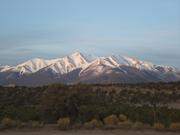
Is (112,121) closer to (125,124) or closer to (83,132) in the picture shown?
(125,124)

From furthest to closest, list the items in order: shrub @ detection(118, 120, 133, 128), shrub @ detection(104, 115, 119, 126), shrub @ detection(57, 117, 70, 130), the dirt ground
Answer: shrub @ detection(104, 115, 119, 126) < shrub @ detection(118, 120, 133, 128) < shrub @ detection(57, 117, 70, 130) < the dirt ground

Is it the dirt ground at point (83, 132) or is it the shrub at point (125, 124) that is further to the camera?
the shrub at point (125, 124)

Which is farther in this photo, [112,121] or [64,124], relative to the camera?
[112,121]

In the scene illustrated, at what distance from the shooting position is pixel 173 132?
29.5 m

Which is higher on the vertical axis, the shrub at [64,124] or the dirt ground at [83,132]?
the shrub at [64,124]

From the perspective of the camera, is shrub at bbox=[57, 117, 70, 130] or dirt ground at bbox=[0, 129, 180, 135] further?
shrub at bbox=[57, 117, 70, 130]

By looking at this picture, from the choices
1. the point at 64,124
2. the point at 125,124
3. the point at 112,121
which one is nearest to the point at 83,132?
the point at 64,124

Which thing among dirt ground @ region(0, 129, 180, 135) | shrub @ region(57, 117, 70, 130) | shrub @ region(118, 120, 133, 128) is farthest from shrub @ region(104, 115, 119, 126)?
dirt ground @ region(0, 129, 180, 135)

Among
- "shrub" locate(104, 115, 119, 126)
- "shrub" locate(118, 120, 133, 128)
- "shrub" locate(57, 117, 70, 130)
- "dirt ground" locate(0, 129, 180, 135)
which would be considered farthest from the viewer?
"shrub" locate(104, 115, 119, 126)

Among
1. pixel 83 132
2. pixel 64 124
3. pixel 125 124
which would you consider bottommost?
pixel 83 132

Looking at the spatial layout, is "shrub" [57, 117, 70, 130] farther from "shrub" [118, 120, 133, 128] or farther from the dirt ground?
"shrub" [118, 120, 133, 128]

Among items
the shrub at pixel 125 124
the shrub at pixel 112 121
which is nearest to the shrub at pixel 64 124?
the shrub at pixel 112 121

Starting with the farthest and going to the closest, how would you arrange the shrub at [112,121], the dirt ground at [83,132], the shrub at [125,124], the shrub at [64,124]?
1. the shrub at [112,121]
2. the shrub at [125,124]
3. the shrub at [64,124]
4. the dirt ground at [83,132]

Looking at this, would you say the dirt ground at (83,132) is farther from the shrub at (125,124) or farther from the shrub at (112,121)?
the shrub at (112,121)
